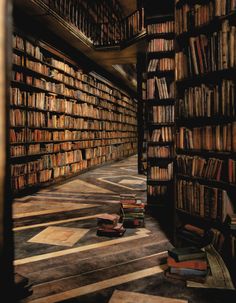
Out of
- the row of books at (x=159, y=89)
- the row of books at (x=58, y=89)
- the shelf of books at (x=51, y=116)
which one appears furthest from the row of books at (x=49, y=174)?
the row of books at (x=159, y=89)

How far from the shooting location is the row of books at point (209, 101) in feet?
7.99

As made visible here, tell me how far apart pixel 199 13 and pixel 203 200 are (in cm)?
165

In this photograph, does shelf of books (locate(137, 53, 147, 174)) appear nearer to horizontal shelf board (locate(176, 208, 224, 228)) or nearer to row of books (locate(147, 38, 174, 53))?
row of books (locate(147, 38, 174, 53))

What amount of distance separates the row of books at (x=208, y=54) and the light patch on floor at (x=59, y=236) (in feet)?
6.33

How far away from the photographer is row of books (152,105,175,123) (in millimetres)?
4504

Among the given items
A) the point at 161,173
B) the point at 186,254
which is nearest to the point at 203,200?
the point at 186,254

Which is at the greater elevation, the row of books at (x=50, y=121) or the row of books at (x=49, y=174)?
the row of books at (x=50, y=121)

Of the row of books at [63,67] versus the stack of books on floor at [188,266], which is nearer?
the stack of books on floor at [188,266]

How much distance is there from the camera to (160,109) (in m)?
4.52

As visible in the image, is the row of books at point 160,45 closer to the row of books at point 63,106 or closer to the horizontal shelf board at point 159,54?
the horizontal shelf board at point 159,54

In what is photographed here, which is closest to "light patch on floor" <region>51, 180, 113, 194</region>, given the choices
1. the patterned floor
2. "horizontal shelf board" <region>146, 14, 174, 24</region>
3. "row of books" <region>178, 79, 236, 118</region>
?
the patterned floor

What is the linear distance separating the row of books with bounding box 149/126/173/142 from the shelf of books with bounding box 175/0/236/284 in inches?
57.1

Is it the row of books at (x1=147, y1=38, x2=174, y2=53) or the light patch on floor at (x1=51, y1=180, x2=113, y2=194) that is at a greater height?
the row of books at (x1=147, y1=38, x2=174, y2=53)

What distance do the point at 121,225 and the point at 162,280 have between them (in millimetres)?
1161
